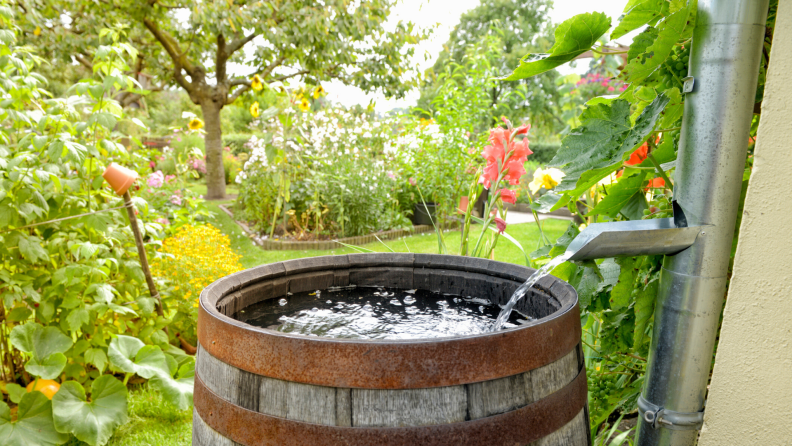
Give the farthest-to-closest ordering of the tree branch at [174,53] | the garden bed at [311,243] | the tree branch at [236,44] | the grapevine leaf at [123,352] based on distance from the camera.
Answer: the tree branch at [236,44]
the tree branch at [174,53]
the garden bed at [311,243]
the grapevine leaf at [123,352]

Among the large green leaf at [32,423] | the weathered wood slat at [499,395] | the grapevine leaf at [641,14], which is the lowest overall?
the large green leaf at [32,423]

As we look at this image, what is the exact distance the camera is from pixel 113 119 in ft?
6.34

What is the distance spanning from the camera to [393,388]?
74 centimetres

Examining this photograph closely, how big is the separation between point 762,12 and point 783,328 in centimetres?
→ 45

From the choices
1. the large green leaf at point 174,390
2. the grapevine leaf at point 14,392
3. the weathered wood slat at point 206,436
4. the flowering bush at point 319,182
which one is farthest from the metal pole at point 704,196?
the flowering bush at point 319,182

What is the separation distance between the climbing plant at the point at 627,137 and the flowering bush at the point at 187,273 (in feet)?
6.38

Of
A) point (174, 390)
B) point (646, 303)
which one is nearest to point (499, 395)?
point (646, 303)

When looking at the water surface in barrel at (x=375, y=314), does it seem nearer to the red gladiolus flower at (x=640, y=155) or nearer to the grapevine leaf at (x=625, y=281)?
the grapevine leaf at (x=625, y=281)

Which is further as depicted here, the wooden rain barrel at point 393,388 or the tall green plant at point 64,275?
the tall green plant at point 64,275

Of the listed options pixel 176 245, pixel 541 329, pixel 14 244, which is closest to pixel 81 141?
pixel 14 244

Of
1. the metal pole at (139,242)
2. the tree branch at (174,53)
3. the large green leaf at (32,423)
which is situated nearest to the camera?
the large green leaf at (32,423)

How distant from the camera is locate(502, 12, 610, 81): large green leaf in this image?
2.63ft

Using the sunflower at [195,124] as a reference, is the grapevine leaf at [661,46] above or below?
below

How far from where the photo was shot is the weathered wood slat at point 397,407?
2.45 feet
